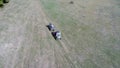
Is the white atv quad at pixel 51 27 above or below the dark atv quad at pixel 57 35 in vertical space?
below

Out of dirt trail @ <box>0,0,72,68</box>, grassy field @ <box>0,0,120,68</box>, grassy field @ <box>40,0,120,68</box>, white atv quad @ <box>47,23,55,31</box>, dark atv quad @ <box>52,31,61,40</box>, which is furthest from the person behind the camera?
white atv quad @ <box>47,23,55,31</box>

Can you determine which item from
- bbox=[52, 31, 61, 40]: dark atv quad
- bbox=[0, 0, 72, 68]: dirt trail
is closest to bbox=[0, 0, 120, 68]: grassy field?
bbox=[0, 0, 72, 68]: dirt trail

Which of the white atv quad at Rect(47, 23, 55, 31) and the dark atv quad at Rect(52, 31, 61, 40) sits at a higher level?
the dark atv quad at Rect(52, 31, 61, 40)

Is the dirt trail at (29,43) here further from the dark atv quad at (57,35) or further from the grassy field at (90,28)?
the grassy field at (90,28)

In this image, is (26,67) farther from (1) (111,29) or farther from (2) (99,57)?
(1) (111,29)

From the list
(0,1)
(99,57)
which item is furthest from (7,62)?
(0,1)

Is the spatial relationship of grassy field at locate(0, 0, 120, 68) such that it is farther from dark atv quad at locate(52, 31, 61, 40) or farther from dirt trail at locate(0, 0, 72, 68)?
dark atv quad at locate(52, 31, 61, 40)

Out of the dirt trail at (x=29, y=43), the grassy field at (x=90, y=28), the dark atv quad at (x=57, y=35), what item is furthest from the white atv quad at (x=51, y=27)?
the dark atv quad at (x=57, y=35)

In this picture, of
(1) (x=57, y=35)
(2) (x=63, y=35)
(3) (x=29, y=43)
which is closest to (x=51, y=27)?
(2) (x=63, y=35)
